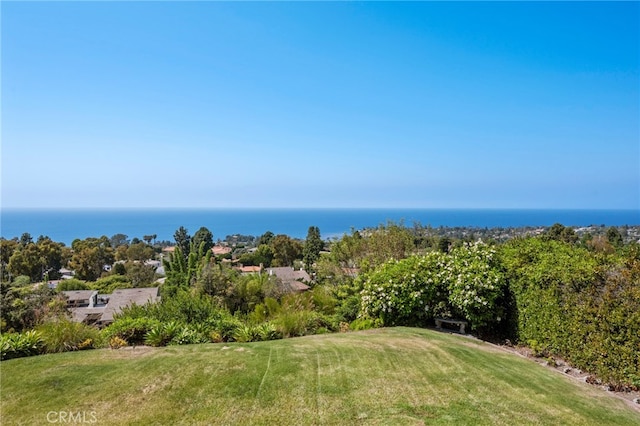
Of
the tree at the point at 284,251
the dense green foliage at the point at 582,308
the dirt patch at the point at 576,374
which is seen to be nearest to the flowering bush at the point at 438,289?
the dense green foliage at the point at 582,308

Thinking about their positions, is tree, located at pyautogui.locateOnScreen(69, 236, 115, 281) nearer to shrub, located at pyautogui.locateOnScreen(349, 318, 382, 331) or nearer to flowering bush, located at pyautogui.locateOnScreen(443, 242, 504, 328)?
shrub, located at pyautogui.locateOnScreen(349, 318, 382, 331)

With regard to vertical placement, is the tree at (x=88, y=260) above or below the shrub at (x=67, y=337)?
below

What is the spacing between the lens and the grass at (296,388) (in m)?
4.60

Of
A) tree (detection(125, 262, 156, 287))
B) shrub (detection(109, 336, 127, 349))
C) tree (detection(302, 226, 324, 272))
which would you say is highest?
shrub (detection(109, 336, 127, 349))

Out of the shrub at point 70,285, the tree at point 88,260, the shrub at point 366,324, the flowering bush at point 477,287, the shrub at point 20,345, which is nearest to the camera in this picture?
the shrub at point 20,345

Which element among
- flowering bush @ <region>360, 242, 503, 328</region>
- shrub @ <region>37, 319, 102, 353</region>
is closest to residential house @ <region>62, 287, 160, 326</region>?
shrub @ <region>37, 319, 102, 353</region>

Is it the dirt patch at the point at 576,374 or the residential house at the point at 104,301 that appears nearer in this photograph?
the dirt patch at the point at 576,374

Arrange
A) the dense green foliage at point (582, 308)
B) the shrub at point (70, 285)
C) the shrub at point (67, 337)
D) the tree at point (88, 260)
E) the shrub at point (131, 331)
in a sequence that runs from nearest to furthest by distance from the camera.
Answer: the dense green foliage at point (582, 308) < the shrub at point (67, 337) < the shrub at point (131, 331) < the shrub at point (70, 285) < the tree at point (88, 260)

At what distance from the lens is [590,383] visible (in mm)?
6340

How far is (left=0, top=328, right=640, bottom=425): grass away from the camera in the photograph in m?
4.60

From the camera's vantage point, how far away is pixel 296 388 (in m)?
5.29

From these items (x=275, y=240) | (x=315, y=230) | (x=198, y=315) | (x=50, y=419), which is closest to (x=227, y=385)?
(x=50, y=419)

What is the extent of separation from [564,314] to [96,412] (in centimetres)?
865

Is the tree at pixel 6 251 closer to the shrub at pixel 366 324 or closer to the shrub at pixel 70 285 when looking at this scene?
the shrub at pixel 70 285
